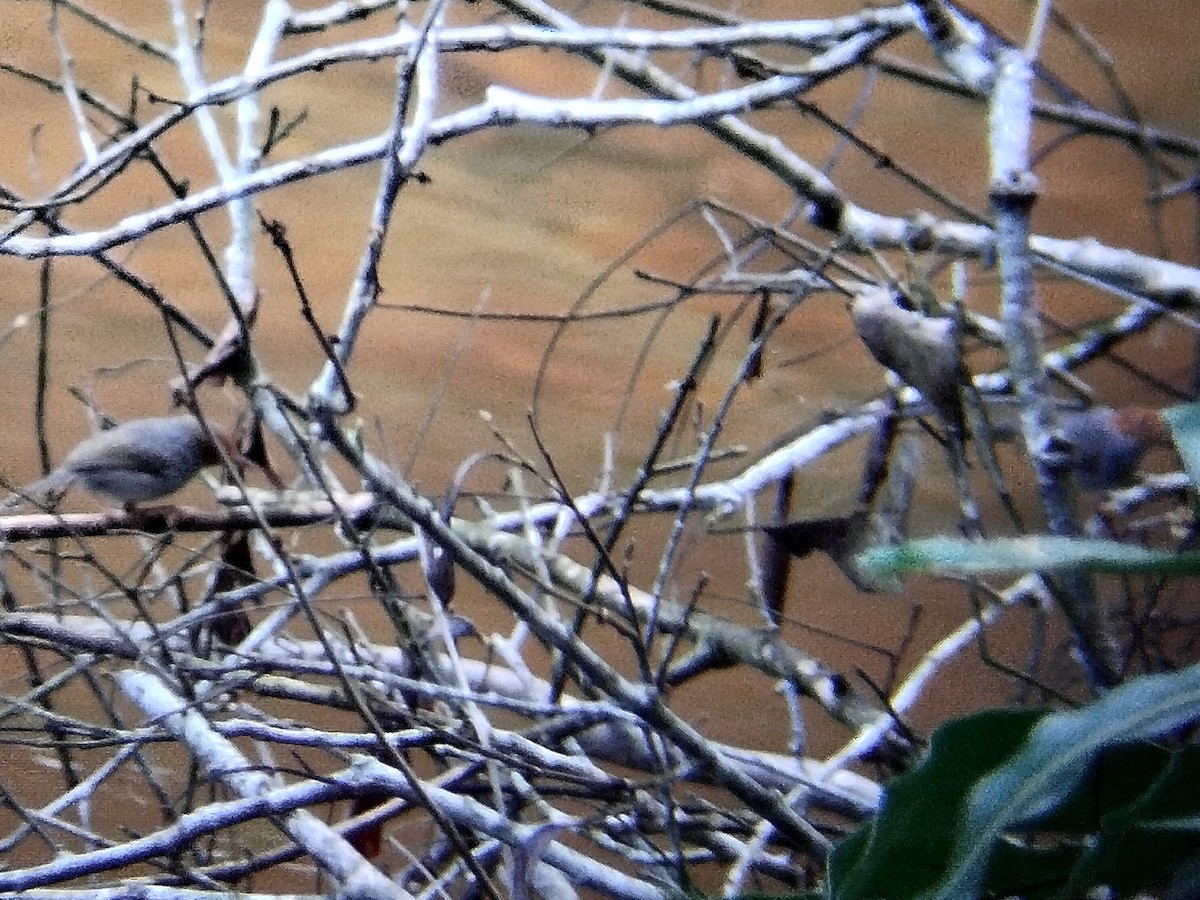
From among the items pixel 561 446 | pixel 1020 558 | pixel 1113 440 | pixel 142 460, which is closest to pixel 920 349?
pixel 1020 558

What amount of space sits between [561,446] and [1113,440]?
63 centimetres

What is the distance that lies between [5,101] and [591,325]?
690mm

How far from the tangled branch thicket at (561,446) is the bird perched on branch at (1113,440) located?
0.05 meters

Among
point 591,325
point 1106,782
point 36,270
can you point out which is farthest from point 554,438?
point 1106,782

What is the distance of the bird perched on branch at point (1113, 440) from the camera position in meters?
0.71

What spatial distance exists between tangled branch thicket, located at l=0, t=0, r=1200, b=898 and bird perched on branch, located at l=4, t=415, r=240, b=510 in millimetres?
31

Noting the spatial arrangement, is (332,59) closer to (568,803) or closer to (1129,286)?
(1129,286)

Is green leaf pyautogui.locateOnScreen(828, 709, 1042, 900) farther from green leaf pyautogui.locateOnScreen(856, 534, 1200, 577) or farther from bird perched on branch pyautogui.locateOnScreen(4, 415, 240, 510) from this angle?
bird perched on branch pyautogui.locateOnScreen(4, 415, 240, 510)

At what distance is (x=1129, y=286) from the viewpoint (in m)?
0.63

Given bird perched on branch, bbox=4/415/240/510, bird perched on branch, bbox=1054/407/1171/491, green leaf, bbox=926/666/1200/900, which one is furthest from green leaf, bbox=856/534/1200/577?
bird perched on branch, bbox=4/415/240/510

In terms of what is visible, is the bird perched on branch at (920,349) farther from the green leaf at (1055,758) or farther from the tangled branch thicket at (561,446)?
the green leaf at (1055,758)

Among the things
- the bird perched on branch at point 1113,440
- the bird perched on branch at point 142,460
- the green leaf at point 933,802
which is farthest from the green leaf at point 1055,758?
the bird perched on branch at point 142,460

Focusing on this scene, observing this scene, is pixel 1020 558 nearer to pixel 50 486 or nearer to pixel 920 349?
pixel 920 349

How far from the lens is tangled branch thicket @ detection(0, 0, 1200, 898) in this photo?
0.54 metres
